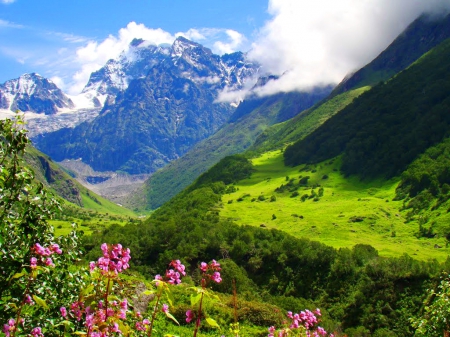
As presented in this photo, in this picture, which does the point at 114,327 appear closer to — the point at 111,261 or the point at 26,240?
the point at 111,261

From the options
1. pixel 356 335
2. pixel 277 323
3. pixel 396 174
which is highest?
pixel 396 174

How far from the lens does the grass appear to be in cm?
10362

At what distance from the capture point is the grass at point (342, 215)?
10362 cm

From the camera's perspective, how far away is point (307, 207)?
510 ft

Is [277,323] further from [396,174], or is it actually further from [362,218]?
[396,174]

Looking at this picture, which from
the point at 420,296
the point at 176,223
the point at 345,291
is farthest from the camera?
the point at 176,223

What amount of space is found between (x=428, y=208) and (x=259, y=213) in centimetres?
6237

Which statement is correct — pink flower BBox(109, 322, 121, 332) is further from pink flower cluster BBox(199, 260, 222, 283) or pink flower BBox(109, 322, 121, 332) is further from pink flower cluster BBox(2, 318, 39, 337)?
pink flower cluster BBox(199, 260, 222, 283)

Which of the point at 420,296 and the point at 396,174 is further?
the point at 396,174

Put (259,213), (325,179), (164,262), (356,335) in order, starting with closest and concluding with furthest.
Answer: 1. (356,335)
2. (164,262)
3. (259,213)
4. (325,179)

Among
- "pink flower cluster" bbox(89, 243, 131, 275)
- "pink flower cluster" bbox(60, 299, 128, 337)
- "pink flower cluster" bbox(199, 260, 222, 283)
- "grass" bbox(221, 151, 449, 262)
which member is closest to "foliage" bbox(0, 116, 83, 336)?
"pink flower cluster" bbox(60, 299, 128, 337)

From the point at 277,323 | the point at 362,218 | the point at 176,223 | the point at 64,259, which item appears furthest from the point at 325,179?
the point at 64,259

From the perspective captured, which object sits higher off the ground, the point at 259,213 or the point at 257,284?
the point at 259,213

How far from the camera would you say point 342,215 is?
5300 inches
